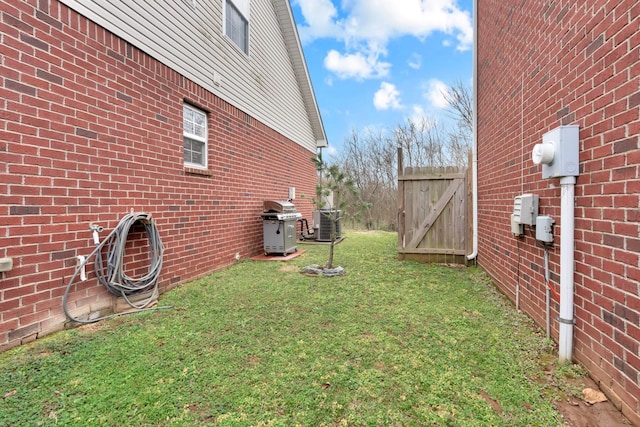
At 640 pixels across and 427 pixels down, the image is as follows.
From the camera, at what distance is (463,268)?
5.55 meters

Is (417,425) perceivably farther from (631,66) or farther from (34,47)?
(34,47)

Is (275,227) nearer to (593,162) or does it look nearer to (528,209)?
(528,209)

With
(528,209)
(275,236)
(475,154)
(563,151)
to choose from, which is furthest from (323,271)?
(563,151)

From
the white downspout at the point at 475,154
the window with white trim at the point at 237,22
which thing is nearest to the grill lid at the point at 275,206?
the window with white trim at the point at 237,22

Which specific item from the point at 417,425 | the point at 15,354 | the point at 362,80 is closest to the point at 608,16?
the point at 417,425

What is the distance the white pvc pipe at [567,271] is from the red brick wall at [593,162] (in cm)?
4

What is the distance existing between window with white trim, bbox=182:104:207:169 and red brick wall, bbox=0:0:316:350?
21 cm

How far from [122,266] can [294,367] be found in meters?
2.58

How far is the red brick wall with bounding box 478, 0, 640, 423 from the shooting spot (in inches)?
65.5

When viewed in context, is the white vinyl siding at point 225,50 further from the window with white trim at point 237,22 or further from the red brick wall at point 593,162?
the red brick wall at point 593,162

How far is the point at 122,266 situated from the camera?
351 centimetres

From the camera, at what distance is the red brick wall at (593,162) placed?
5.46ft

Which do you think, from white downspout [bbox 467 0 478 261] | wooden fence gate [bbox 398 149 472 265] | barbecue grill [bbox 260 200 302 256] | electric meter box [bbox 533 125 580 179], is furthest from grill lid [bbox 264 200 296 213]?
electric meter box [bbox 533 125 580 179]

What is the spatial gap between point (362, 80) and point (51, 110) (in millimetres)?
20424
